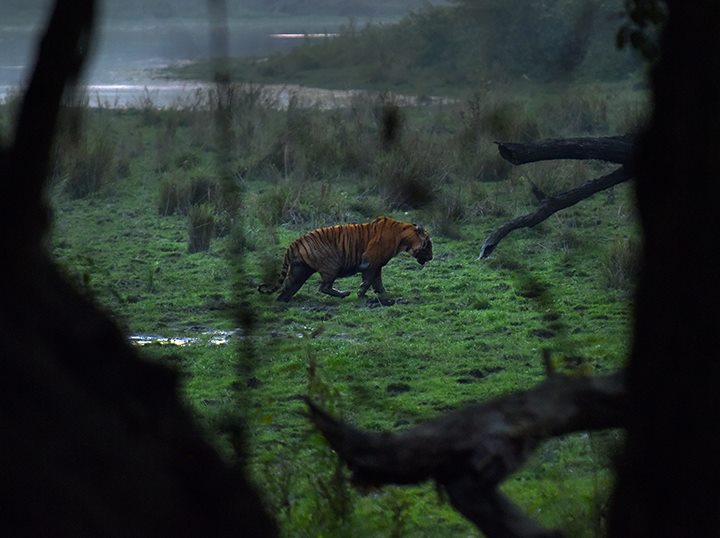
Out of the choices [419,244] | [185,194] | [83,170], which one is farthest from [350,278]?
[83,170]

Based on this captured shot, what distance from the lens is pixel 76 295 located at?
2.39m

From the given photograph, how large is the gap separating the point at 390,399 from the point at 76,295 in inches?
216

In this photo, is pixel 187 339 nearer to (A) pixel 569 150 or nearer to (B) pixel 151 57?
(A) pixel 569 150

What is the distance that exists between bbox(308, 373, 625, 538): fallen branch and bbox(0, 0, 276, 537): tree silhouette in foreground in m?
0.39

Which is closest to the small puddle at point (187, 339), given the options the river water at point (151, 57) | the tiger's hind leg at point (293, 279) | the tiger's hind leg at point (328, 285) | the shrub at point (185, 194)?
the tiger's hind leg at point (293, 279)

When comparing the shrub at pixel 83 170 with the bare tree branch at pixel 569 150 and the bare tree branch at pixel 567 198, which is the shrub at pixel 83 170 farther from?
the bare tree branch at pixel 569 150

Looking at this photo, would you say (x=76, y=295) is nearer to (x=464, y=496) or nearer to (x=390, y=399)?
(x=464, y=496)

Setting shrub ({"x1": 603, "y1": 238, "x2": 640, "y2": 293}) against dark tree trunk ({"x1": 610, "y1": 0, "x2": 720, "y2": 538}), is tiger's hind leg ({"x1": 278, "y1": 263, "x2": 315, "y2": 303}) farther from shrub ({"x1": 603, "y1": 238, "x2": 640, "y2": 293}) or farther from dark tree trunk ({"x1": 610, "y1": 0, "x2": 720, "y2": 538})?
dark tree trunk ({"x1": 610, "y1": 0, "x2": 720, "y2": 538})

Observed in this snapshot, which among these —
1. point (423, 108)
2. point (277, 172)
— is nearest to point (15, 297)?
point (277, 172)

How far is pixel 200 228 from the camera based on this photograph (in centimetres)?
1334

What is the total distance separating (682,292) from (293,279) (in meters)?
8.39

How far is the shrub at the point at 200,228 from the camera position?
13195 mm

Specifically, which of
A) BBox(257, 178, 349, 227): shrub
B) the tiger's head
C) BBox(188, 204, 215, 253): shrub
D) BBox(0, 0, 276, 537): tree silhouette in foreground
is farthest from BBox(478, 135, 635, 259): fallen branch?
BBox(257, 178, 349, 227): shrub

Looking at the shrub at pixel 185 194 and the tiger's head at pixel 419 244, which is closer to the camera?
the tiger's head at pixel 419 244
